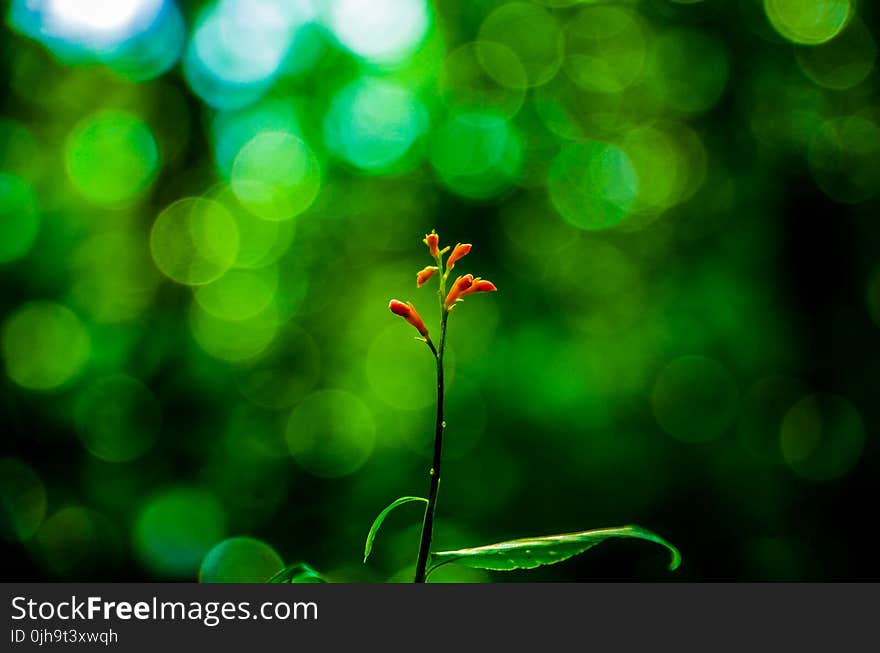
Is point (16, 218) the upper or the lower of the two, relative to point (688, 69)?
lower

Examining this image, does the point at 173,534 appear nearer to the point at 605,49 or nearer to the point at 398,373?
the point at 398,373

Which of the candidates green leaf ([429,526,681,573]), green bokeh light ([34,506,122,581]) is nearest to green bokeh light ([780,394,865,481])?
green leaf ([429,526,681,573])

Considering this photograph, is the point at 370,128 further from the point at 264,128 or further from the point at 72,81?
the point at 72,81

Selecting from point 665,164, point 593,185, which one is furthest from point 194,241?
point 665,164

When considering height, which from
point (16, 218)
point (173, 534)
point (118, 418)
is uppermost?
point (16, 218)

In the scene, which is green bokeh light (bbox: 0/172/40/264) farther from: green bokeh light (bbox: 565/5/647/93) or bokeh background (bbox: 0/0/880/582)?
green bokeh light (bbox: 565/5/647/93)

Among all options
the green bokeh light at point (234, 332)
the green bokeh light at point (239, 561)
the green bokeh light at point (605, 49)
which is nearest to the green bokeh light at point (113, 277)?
the green bokeh light at point (234, 332)

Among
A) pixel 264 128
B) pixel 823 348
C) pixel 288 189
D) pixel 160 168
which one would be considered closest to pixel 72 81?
pixel 160 168

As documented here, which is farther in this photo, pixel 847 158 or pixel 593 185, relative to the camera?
pixel 593 185
